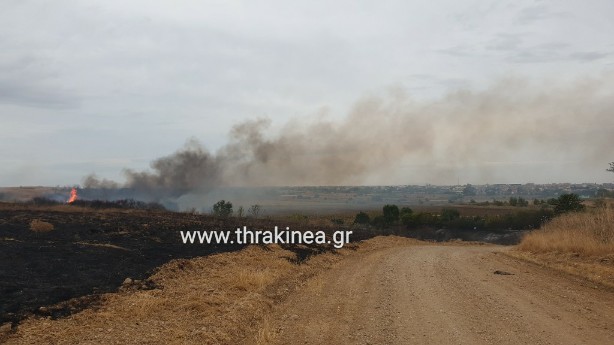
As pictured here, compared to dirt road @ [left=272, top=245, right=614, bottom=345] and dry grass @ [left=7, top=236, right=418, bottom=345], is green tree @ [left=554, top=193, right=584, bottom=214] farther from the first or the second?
dry grass @ [left=7, top=236, right=418, bottom=345]

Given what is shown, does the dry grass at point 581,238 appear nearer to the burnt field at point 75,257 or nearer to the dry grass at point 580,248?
the dry grass at point 580,248

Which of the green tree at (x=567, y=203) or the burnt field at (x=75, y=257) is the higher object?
the green tree at (x=567, y=203)

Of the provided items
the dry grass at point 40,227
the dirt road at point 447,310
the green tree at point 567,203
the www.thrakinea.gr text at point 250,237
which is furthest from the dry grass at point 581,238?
the dry grass at point 40,227

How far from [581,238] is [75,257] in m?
18.9

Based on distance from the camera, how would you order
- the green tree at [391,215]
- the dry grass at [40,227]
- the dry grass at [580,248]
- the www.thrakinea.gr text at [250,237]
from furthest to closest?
1. the green tree at [391,215]
2. the www.thrakinea.gr text at [250,237]
3. the dry grass at [40,227]
4. the dry grass at [580,248]

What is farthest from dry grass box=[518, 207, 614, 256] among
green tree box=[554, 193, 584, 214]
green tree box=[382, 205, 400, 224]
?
green tree box=[382, 205, 400, 224]

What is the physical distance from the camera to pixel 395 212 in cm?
7025

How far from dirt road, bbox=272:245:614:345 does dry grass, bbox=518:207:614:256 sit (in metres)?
3.06

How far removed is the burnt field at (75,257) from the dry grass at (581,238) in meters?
10.5

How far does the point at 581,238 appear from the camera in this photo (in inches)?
772

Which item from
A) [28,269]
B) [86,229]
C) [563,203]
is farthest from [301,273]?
[563,203]

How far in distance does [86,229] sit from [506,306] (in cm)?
1982

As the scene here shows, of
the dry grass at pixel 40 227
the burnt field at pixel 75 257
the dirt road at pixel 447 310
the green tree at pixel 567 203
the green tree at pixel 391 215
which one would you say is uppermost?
the green tree at pixel 567 203

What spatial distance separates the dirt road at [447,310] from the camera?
27.5 ft
